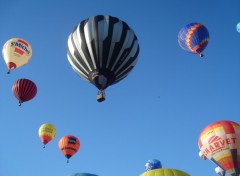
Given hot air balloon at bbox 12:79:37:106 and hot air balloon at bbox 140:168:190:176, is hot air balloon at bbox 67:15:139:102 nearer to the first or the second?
hot air balloon at bbox 140:168:190:176

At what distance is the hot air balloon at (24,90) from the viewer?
992 inches

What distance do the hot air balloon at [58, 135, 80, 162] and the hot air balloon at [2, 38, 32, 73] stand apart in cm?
645

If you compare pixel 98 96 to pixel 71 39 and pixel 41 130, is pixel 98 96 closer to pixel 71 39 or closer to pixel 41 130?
pixel 71 39

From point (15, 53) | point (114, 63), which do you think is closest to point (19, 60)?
point (15, 53)

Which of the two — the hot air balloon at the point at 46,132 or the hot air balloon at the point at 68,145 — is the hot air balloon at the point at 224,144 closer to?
the hot air balloon at the point at 68,145

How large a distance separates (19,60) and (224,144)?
569 inches

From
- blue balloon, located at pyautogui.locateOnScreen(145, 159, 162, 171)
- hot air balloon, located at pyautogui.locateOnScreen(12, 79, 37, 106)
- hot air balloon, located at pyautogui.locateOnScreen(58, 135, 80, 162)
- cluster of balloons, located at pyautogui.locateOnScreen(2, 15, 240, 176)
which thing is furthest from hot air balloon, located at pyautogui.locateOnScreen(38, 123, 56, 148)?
cluster of balloons, located at pyautogui.locateOnScreen(2, 15, 240, 176)

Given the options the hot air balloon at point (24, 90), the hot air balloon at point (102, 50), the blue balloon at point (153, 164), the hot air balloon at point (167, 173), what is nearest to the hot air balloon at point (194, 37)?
the blue balloon at point (153, 164)

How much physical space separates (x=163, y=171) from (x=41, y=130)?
1678cm

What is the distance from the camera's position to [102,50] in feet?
51.3

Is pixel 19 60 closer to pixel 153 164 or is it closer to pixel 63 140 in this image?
pixel 63 140

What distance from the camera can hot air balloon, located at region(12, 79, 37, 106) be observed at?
25188mm

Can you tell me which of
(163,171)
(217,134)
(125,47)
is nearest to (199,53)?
(217,134)

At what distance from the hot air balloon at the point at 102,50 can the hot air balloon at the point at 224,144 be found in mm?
5167
